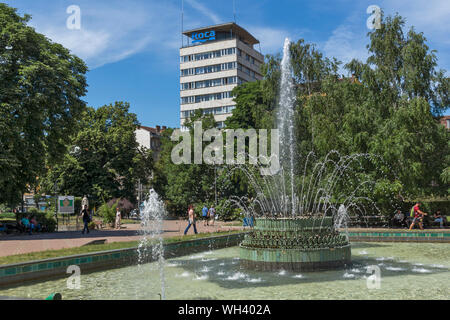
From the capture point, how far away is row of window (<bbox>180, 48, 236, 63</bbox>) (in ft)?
271

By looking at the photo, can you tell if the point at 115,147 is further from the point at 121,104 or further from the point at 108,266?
the point at 108,266

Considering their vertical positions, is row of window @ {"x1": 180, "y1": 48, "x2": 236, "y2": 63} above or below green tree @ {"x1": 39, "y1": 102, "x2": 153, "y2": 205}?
above

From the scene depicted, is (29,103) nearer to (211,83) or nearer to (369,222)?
(369,222)

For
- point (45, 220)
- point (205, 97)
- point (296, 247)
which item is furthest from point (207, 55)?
point (296, 247)

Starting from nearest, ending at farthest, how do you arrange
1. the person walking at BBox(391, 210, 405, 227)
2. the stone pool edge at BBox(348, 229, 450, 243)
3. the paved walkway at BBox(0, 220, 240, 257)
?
the paved walkway at BBox(0, 220, 240, 257) → the stone pool edge at BBox(348, 229, 450, 243) → the person walking at BBox(391, 210, 405, 227)

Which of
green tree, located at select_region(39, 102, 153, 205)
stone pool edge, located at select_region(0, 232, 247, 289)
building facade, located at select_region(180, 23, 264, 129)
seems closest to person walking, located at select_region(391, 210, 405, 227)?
stone pool edge, located at select_region(0, 232, 247, 289)

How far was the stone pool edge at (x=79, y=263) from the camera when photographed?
969 cm

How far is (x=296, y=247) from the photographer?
11.2m

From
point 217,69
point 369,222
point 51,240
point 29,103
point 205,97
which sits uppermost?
point 217,69

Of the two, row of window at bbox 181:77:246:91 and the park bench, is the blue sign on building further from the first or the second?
the park bench

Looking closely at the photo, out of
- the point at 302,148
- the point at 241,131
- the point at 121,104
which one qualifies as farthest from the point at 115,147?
the point at 302,148

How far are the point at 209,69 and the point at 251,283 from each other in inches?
3019

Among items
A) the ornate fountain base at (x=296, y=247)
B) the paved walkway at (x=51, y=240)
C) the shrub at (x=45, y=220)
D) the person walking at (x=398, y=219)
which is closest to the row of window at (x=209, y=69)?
the shrub at (x=45, y=220)

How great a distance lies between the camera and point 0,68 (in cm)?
2327
